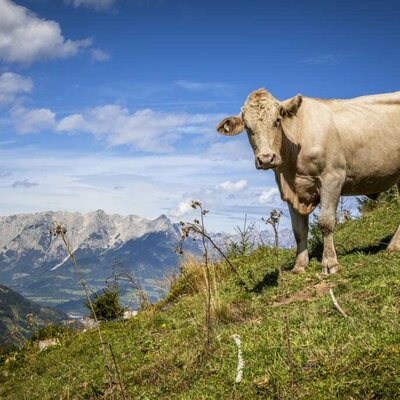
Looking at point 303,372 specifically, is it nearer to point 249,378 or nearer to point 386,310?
point 249,378

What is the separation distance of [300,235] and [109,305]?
953cm

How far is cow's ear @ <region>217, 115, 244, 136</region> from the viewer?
10945 millimetres

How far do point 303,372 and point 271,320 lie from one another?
8.68ft

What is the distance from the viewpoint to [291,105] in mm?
10719

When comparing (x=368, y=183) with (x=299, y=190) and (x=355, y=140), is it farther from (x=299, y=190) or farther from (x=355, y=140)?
(x=299, y=190)

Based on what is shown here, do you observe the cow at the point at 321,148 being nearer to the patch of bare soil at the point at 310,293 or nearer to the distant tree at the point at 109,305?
the patch of bare soil at the point at 310,293

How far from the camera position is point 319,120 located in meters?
11.0

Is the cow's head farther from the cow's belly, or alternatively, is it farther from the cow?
the cow's belly

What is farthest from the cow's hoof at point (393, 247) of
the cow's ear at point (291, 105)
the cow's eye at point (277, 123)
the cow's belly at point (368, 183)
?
the cow's eye at point (277, 123)

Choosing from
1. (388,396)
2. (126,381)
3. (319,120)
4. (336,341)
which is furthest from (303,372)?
(319,120)

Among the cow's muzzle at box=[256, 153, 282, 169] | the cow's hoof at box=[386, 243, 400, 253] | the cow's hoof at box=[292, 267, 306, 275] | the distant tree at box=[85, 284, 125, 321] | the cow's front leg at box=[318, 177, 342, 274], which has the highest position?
the cow's muzzle at box=[256, 153, 282, 169]

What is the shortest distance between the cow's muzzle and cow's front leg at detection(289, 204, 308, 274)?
2.25 m

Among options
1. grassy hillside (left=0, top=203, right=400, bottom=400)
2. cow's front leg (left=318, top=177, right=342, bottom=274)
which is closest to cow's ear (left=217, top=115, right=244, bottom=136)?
cow's front leg (left=318, top=177, right=342, bottom=274)

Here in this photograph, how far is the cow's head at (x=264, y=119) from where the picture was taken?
10.1 meters
